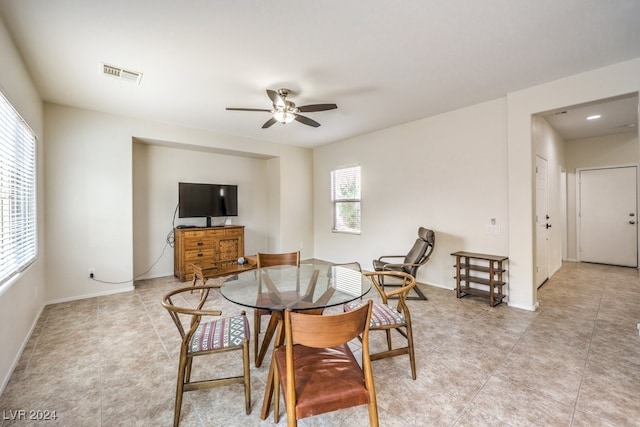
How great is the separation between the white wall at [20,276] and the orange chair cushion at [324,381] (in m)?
2.16

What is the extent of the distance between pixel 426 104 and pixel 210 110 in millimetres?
3032

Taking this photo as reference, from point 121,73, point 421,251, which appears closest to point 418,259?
point 421,251

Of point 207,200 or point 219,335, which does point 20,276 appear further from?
point 207,200

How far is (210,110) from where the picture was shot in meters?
3.97

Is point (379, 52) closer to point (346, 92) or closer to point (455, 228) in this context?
point (346, 92)

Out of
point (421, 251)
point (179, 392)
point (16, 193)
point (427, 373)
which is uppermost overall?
point (16, 193)

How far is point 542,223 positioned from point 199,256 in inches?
221

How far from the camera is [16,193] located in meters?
2.56

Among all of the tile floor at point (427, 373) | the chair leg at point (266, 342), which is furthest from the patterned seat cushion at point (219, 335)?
the tile floor at point (427, 373)

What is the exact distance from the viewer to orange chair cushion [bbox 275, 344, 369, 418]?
49.2 inches

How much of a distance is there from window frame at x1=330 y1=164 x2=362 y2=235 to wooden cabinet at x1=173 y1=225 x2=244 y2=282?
6.57 feet

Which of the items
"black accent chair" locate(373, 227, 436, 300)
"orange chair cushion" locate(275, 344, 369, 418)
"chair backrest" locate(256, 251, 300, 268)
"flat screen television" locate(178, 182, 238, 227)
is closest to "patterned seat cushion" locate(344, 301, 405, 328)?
"orange chair cushion" locate(275, 344, 369, 418)

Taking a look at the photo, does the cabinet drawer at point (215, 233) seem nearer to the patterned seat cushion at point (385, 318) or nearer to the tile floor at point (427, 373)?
the tile floor at point (427, 373)

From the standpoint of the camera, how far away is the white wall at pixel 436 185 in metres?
3.72
